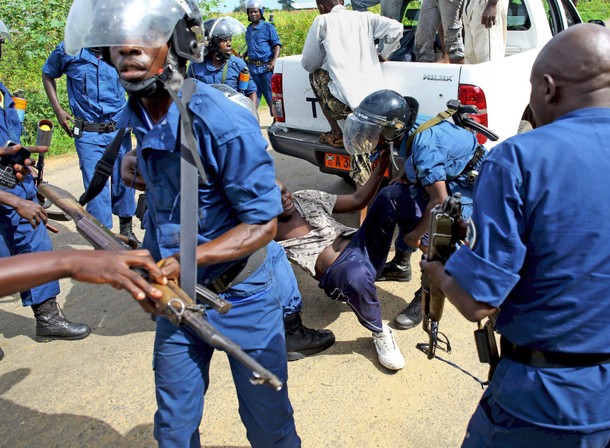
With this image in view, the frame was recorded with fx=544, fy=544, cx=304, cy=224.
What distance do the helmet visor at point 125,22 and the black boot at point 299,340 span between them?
6.35 ft

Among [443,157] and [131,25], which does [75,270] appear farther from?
[443,157]

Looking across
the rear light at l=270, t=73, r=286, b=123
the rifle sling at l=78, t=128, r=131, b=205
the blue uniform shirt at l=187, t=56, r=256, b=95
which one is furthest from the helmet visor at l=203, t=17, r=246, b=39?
the rifle sling at l=78, t=128, r=131, b=205

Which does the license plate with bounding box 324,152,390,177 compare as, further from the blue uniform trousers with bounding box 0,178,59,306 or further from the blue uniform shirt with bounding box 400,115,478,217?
the blue uniform trousers with bounding box 0,178,59,306

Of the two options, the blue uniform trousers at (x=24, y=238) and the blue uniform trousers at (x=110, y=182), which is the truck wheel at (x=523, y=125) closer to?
the blue uniform trousers at (x=110, y=182)

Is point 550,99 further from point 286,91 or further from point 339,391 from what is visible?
point 286,91

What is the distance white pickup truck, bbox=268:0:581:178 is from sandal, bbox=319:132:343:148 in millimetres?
42

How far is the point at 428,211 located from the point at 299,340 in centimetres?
110

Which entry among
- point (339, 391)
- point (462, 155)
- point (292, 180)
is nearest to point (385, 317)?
point (339, 391)

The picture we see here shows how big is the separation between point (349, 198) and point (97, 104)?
8.45 ft

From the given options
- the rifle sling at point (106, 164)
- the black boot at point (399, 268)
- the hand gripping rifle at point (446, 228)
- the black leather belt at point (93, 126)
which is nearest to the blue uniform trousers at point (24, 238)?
the black leather belt at point (93, 126)

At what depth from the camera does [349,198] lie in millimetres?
3666

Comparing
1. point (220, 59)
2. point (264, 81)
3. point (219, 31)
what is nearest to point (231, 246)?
point (219, 31)

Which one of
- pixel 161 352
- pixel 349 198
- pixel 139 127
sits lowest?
pixel 349 198

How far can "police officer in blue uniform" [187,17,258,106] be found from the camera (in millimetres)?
5660
